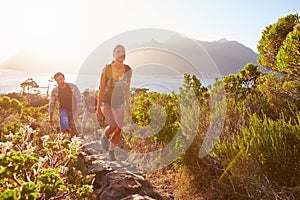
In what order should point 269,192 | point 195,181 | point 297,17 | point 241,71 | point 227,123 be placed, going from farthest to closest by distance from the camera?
point 241,71 → point 297,17 → point 227,123 → point 195,181 → point 269,192

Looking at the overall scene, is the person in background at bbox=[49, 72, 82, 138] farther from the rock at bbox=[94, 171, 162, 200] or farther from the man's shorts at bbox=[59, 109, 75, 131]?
the rock at bbox=[94, 171, 162, 200]

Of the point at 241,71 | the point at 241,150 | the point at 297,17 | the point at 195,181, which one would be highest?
the point at 297,17

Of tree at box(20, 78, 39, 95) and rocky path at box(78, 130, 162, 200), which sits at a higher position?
tree at box(20, 78, 39, 95)

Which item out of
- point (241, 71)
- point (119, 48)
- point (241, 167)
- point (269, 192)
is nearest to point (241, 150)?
point (241, 167)

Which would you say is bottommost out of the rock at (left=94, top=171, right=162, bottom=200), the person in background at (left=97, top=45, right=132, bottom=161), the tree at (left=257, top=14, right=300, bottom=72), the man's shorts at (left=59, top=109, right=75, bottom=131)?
the rock at (left=94, top=171, right=162, bottom=200)

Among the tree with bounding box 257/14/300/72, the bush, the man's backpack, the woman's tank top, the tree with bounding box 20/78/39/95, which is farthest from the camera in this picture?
the tree with bounding box 20/78/39/95

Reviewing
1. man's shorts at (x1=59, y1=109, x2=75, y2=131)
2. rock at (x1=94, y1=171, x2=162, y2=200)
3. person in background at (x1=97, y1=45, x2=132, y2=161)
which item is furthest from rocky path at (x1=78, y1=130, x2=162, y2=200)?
man's shorts at (x1=59, y1=109, x2=75, y2=131)

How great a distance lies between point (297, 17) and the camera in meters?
6.65

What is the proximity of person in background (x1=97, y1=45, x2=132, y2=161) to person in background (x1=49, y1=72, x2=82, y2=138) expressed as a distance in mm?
867

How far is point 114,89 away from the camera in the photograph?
4906 mm

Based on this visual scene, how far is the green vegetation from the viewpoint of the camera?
1.94 m

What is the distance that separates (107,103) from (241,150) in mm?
2697

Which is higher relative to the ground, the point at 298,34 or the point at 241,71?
the point at 298,34

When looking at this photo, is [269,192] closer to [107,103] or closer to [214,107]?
[214,107]
